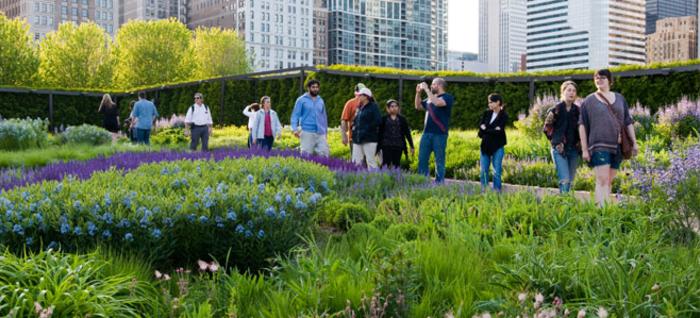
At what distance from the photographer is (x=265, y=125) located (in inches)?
567

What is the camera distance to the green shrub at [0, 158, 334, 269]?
4.86 meters

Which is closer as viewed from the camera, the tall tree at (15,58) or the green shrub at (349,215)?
the green shrub at (349,215)

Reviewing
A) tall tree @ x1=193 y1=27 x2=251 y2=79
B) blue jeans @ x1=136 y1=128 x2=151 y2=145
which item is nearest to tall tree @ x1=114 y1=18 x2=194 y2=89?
tall tree @ x1=193 y1=27 x2=251 y2=79

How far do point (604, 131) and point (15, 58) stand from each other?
52.2 m

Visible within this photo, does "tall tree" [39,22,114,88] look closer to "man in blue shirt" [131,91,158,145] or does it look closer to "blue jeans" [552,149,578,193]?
"man in blue shirt" [131,91,158,145]

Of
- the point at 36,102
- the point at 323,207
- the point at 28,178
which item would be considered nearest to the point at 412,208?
the point at 323,207

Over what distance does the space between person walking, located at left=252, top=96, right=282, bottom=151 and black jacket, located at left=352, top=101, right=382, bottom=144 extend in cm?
325

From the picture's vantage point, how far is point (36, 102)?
1357 inches

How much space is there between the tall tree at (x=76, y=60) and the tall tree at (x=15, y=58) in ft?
13.1

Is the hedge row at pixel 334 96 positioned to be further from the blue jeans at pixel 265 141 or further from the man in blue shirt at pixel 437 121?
the man in blue shirt at pixel 437 121

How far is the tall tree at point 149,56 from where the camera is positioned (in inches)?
2527

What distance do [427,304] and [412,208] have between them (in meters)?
2.76

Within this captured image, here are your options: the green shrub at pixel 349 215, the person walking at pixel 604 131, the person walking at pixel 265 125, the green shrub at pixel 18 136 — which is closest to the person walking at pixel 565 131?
the person walking at pixel 604 131

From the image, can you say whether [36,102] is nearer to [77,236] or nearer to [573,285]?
[77,236]
